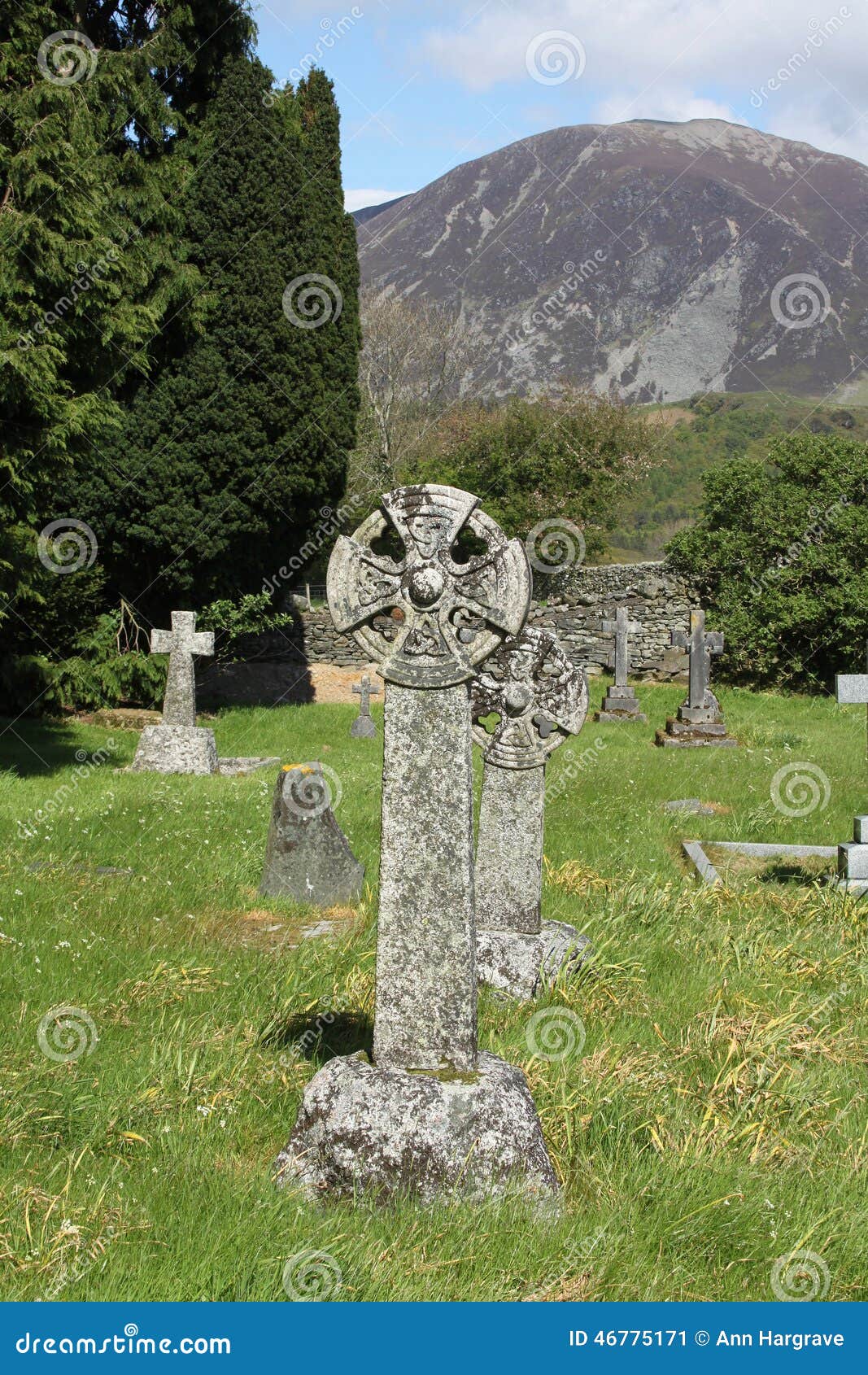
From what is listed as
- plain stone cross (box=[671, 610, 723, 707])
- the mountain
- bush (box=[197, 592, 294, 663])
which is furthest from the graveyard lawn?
the mountain

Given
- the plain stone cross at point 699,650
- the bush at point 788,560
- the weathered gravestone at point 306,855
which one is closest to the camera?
the weathered gravestone at point 306,855

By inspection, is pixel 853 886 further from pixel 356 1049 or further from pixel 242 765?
pixel 242 765

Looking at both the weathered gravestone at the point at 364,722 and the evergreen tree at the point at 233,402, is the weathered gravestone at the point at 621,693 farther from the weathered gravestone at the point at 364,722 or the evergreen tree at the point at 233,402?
the evergreen tree at the point at 233,402

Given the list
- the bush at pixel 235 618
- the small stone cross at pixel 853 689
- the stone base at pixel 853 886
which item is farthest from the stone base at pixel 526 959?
the bush at pixel 235 618

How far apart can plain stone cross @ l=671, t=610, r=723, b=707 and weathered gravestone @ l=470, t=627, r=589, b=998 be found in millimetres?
10632

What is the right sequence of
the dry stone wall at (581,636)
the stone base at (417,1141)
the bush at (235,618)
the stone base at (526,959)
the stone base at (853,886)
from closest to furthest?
the stone base at (417,1141), the stone base at (526,959), the stone base at (853,886), the bush at (235,618), the dry stone wall at (581,636)

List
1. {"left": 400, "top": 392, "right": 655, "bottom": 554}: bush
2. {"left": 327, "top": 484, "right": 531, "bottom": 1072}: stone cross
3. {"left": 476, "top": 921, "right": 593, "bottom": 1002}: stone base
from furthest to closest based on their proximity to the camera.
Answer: {"left": 400, "top": 392, "right": 655, "bottom": 554}: bush < {"left": 476, "top": 921, "right": 593, "bottom": 1002}: stone base < {"left": 327, "top": 484, "right": 531, "bottom": 1072}: stone cross

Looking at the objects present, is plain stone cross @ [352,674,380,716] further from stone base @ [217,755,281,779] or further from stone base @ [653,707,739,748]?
stone base @ [653,707,739,748]

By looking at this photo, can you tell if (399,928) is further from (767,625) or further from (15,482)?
(767,625)

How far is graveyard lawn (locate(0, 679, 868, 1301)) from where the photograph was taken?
2.82 meters

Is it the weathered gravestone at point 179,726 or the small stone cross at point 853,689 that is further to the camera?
the weathered gravestone at point 179,726

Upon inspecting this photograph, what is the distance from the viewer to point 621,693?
60.4ft

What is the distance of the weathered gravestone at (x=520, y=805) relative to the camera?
5395 millimetres

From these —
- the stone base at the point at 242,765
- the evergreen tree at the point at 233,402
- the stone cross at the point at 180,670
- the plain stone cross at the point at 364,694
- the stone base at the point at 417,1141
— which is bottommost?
the stone base at the point at 242,765
